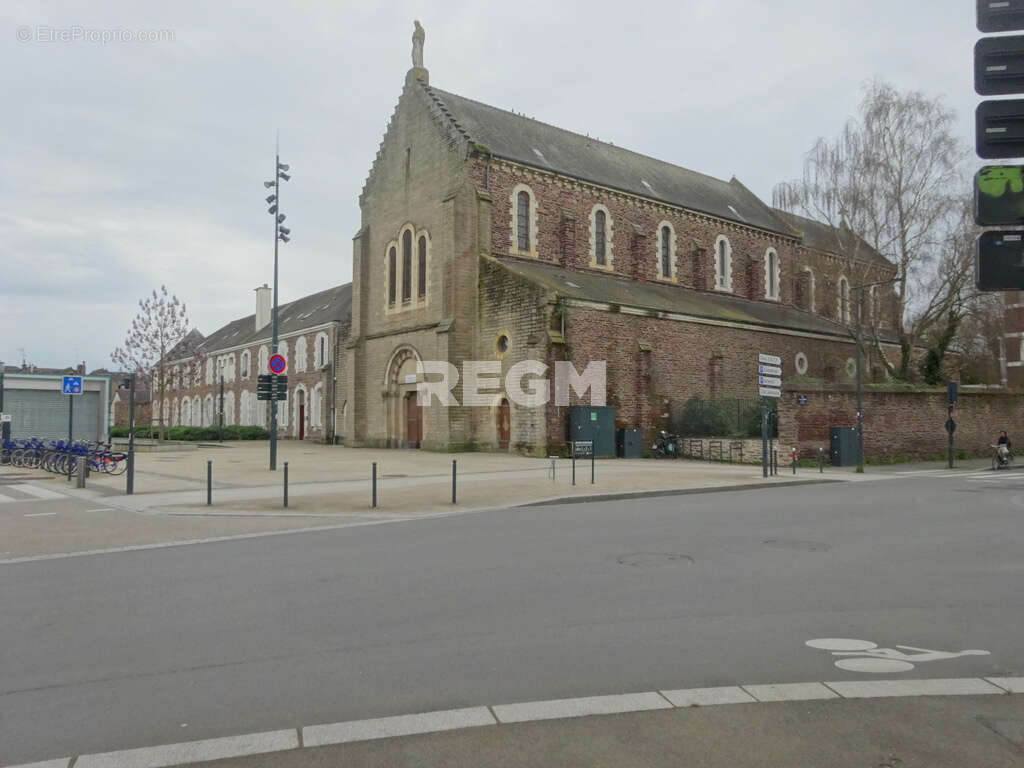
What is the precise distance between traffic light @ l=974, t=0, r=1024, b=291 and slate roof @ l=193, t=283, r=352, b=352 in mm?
43576

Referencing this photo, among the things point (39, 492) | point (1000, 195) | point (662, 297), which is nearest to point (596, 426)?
point (662, 297)

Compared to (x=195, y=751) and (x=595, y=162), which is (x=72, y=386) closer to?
(x=195, y=751)

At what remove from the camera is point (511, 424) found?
2830 cm

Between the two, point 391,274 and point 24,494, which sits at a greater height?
point 391,274

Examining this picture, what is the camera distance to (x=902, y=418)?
2652cm

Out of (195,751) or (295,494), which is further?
(295,494)

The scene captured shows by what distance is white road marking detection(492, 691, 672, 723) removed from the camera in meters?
3.85

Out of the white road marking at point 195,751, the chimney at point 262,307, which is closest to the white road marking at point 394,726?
the white road marking at point 195,751

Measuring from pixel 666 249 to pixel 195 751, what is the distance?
1429 inches

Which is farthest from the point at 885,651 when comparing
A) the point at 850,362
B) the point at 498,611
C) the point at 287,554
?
the point at 850,362

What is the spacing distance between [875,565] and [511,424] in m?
20.9

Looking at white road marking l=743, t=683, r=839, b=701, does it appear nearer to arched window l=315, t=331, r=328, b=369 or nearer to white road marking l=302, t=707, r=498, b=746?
white road marking l=302, t=707, r=498, b=746

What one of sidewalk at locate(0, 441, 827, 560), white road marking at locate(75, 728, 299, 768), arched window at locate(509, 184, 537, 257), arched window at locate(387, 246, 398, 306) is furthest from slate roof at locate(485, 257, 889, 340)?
white road marking at locate(75, 728, 299, 768)

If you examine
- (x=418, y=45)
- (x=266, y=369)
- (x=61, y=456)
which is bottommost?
(x=61, y=456)
